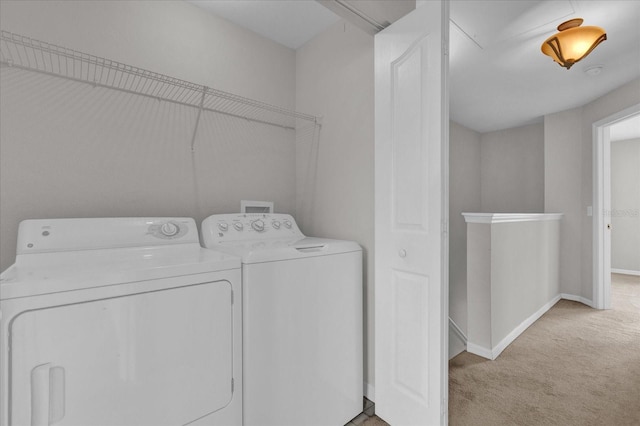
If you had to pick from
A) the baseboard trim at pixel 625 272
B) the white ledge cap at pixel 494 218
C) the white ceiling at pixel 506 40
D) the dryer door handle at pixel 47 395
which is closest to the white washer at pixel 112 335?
the dryer door handle at pixel 47 395

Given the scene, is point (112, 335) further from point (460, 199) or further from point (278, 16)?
point (460, 199)

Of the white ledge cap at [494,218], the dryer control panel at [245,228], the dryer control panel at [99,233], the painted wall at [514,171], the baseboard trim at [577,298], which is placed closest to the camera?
the dryer control panel at [99,233]

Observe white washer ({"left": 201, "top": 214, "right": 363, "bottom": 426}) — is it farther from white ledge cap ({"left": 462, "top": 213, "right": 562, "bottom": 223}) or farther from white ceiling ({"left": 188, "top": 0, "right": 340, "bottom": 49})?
white ceiling ({"left": 188, "top": 0, "right": 340, "bottom": 49})

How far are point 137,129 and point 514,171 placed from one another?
15.5 ft

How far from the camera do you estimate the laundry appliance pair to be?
79cm

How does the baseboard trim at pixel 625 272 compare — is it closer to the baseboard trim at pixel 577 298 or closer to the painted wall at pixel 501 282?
the baseboard trim at pixel 577 298

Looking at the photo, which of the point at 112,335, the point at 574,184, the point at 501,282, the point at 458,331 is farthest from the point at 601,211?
the point at 112,335

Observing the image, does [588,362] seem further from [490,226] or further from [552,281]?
[552,281]

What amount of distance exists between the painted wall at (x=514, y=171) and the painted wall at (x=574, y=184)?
321 millimetres

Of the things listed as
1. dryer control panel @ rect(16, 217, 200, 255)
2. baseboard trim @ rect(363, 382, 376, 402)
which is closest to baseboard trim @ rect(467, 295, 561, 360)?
baseboard trim @ rect(363, 382, 376, 402)

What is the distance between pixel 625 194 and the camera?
3.01m

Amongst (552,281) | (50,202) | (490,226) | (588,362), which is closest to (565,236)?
(552,281)

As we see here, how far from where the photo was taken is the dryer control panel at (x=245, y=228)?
5.24ft

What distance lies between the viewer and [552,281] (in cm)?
331
